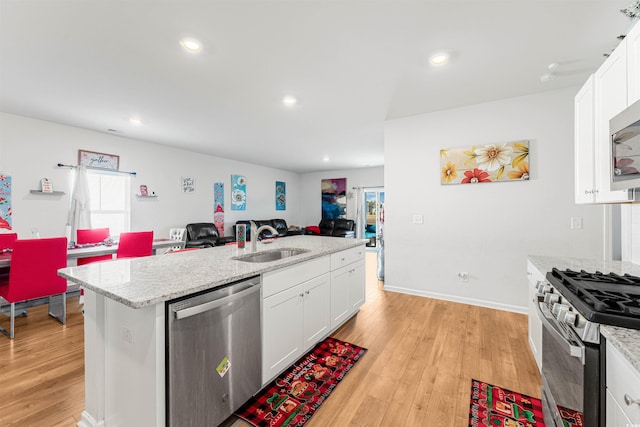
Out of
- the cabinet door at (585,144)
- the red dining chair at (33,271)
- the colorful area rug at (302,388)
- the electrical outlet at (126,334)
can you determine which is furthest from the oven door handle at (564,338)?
the red dining chair at (33,271)

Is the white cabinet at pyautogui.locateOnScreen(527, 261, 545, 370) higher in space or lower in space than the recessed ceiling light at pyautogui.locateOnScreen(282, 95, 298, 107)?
lower

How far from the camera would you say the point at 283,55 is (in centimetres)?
222

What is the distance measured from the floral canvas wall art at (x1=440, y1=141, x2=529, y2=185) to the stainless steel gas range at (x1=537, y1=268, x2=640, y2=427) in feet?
6.51

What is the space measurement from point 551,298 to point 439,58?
80.6 inches

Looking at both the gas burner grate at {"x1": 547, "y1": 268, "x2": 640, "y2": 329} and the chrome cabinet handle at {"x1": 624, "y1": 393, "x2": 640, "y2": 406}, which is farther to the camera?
the gas burner grate at {"x1": 547, "y1": 268, "x2": 640, "y2": 329}

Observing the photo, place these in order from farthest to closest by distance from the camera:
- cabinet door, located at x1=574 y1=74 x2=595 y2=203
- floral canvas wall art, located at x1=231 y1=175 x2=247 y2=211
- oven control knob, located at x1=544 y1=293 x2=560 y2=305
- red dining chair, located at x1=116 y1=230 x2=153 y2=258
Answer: floral canvas wall art, located at x1=231 y1=175 x2=247 y2=211, red dining chair, located at x1=116 y1=230 x2=153 y2=258, cabinet door, located at x1=574 y1=74 x2=595 y2=203, oven control knob, located at x1=544 y1=293 x2=560 y2=305

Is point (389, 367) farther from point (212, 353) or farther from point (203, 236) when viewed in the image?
point (203, 236)

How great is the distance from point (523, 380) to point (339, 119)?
3.49 metres

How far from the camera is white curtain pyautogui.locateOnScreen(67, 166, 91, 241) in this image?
401 centimetres

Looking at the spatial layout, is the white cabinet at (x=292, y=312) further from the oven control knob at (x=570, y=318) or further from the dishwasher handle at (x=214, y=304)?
the oven control knob at (x=570, y=318)

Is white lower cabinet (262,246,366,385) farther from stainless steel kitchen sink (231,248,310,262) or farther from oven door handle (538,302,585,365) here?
oven door handle (538,302,585,365)

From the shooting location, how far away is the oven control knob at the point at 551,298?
123 cm

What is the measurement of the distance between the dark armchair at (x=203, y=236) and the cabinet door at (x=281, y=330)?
427cm

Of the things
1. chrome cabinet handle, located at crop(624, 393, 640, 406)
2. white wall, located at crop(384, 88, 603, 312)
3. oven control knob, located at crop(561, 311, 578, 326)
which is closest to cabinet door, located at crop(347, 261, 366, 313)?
white wall, located at crop(384, 88, 603, 312)
